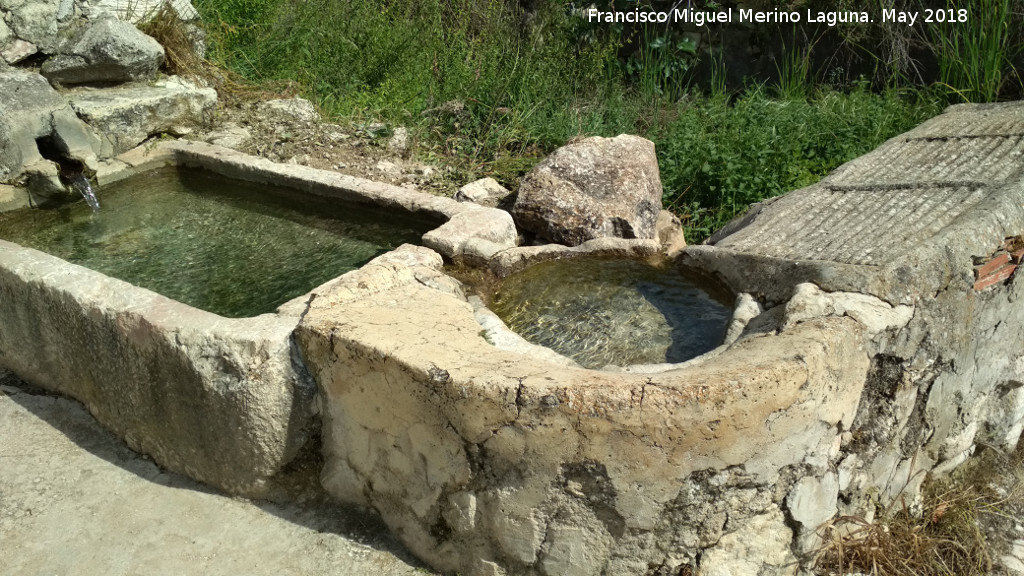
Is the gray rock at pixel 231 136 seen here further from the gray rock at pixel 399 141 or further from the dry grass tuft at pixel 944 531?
the dry grass tuft at pixel 944 531

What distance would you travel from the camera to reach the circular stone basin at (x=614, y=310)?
9.57ft

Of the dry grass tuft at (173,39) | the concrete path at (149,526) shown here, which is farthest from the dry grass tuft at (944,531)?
the dry grass tuft at (173,39)

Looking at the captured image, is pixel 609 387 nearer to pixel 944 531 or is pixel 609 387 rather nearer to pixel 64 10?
pixel 944 531

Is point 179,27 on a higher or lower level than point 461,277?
higher

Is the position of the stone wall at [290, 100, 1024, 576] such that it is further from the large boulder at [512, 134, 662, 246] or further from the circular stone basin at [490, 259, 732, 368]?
the large boulder at [512, 134, 662, 246]

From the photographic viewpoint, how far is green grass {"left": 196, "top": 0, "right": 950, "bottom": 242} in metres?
4.77

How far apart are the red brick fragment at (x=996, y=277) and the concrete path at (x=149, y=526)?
6.51 ft

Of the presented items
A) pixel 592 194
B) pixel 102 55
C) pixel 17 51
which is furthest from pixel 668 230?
pixel 17 51

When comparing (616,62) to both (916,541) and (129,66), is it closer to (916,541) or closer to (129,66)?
(129,66)

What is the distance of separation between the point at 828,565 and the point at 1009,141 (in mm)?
2128

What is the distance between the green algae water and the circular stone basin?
0.77m

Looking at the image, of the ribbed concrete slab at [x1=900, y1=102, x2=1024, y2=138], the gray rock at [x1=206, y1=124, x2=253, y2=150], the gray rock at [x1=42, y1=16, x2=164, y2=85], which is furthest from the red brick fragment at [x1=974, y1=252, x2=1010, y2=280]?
the gray rock at [x1=42, y1=16, x2=164, y2=85]

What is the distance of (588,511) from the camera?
2275 millimetres

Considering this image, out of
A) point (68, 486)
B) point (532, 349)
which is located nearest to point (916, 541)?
point (532, 349)
